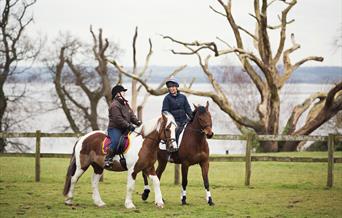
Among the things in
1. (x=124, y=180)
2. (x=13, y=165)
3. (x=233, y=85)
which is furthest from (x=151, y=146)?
(x=233, y=85)

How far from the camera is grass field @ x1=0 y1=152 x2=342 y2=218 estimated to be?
1155cm

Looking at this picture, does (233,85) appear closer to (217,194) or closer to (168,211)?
(217,194)

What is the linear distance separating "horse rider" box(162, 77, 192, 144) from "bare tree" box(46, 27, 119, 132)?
981 inches

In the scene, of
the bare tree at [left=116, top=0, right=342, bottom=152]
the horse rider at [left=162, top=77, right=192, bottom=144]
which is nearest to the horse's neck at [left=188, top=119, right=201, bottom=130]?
the horse rider at [left=162, top=77, right=192, bottom=144]

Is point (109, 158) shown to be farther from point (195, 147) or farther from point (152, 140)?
point (195, 147)

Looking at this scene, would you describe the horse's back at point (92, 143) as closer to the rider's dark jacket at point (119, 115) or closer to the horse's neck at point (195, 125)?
the rider's dark jacket at point (119, 115)

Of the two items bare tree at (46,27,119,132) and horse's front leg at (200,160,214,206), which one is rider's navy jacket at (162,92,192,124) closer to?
horse's front leg at (200,160,214,206)

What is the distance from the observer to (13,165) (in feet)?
70.7

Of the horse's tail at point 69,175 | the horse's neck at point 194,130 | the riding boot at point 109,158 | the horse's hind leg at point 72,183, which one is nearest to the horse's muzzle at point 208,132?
the horse's neck at point 194,130

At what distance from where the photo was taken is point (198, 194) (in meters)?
14.8

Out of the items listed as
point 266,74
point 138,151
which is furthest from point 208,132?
point 266,74

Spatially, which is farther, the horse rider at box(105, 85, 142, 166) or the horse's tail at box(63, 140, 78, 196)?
the horse's tail at box(63, 140, 78, 196)

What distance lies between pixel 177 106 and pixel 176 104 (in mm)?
51

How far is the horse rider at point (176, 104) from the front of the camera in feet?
42.8
